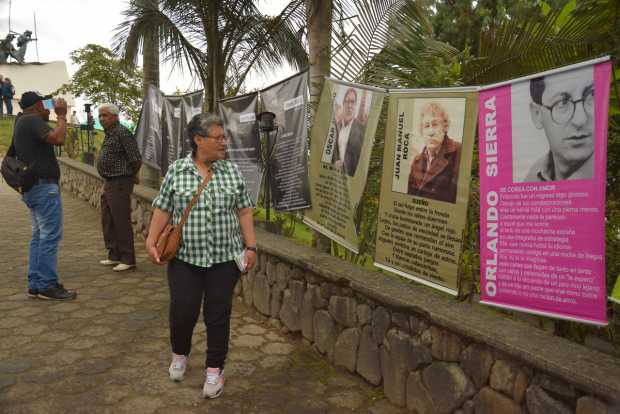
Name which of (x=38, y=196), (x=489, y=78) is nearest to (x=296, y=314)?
(x=489, y=78)

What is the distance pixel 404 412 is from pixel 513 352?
0.93 meters

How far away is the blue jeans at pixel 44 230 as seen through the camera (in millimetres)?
4453

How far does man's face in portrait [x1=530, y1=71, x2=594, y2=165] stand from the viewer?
83.4 inches

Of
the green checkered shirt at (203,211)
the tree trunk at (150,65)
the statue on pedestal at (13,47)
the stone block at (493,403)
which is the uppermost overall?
the statue on pedestal at (13,47)

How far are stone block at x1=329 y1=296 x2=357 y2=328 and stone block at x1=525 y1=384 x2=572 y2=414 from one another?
4.25 ft

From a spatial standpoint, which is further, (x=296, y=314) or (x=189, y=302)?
(x=296, y=314)

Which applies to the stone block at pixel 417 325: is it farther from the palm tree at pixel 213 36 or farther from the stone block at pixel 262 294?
the palm tree at pixel 213 36

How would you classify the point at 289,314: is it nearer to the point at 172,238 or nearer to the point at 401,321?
the point at 401,321

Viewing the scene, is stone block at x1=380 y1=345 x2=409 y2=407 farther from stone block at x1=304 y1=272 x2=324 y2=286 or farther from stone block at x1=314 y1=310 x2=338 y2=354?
stone block at x1=304 y1=272 x2=324 y2=286

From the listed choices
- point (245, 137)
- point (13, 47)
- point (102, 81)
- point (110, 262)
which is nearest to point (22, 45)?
point (13, 47)

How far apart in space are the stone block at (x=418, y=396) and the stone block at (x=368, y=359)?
30cm

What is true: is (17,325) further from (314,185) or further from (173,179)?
(314,185)

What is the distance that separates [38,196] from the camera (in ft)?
14.6

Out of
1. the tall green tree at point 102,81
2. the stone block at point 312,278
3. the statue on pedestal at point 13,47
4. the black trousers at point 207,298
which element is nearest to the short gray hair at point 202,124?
the black trousers at point 207,298
